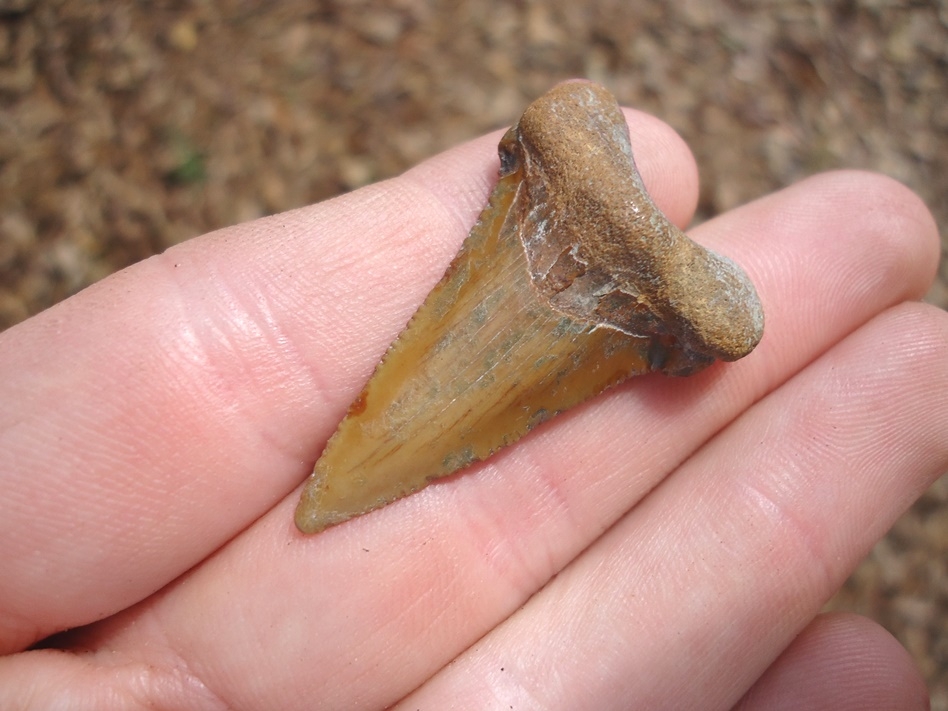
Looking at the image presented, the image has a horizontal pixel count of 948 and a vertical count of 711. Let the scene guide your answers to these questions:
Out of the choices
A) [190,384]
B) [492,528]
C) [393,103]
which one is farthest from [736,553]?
[393,103]

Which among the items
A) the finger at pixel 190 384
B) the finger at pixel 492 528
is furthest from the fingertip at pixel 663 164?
the finger at pixel 190 384

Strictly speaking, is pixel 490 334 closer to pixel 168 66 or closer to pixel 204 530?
pixel 204 530

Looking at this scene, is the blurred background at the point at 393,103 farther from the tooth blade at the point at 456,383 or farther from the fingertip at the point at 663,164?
the tooth blade at the point at 456,383

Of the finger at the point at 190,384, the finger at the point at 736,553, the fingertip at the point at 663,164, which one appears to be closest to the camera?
the finger at the point at 190,384

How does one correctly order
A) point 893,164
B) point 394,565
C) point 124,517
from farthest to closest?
point 893,164
point 394,565
point 124,517

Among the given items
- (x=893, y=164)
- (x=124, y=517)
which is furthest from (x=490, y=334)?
(x=893, y=164)

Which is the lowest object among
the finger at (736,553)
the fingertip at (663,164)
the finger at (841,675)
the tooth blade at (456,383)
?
the finger at (841,675)
